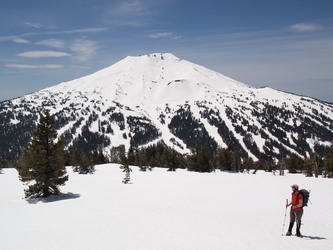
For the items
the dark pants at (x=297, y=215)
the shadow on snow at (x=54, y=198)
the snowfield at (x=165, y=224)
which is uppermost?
the dark pants at (x=297, y=215)

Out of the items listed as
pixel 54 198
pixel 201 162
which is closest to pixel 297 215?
pixel 54 198

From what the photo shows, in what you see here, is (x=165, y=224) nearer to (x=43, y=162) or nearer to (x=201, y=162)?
(x=43, y=162)

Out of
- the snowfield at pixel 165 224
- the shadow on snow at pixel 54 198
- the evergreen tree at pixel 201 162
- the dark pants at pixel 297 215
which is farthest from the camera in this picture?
the evergreen tree at pixel 201 162

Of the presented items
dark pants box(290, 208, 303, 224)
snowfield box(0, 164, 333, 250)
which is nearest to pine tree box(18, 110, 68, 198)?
snowfield box(0, 164, 333, 250)

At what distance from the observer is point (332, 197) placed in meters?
28.1

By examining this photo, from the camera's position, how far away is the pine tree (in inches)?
1136

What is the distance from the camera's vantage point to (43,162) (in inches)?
1146

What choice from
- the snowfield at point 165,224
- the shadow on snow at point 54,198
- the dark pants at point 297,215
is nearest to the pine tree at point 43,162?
the shadow on snow at point 54,198

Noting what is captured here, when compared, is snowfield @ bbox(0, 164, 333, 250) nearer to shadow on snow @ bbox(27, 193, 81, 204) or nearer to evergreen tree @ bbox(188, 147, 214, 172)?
shadow on snow @ bbox(27, 193, 81, 204)

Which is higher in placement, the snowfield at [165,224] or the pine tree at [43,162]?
the pine tree at [43,162]

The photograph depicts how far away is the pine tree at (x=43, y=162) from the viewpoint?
28859 millimetres

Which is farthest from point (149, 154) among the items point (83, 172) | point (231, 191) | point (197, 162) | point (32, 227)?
point (32, 227)

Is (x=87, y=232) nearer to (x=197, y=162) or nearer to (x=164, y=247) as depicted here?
(x=164, y=247)

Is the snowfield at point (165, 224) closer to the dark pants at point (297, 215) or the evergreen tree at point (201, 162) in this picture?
the dark pants at point (297, 215)
